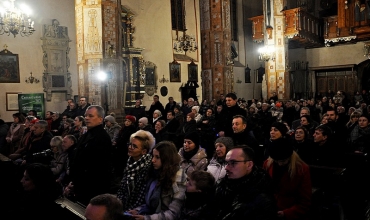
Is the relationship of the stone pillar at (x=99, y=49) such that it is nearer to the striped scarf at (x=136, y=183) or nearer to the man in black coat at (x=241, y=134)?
the man in black coat at (x=241, y=134)

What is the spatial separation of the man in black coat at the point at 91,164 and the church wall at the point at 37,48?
39.6ft

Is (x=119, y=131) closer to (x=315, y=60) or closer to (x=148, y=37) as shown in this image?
(x=148, y=37)

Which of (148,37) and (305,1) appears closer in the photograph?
(148,37)

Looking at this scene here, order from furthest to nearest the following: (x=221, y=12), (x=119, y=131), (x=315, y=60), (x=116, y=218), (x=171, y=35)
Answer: (x=315, y=60), (x=171, y=35), (x=221, y=12), (x=119, y=131), (x=116, y=218)

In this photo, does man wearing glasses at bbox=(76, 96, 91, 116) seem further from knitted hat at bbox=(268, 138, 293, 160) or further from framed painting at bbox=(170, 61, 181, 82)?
framed painting at bbox=(170, 61, 181, 82)

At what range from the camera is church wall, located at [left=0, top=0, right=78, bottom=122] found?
14.4 meters

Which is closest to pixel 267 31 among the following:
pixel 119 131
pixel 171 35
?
pixel 171 35

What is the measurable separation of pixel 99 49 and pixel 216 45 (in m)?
5.51

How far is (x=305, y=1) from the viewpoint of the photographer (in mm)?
21844

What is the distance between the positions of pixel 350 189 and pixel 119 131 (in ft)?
17.1

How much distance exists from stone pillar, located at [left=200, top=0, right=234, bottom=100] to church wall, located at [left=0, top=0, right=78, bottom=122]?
22.4ft

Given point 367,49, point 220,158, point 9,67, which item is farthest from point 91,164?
point 367,49

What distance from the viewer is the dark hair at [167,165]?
315 cm

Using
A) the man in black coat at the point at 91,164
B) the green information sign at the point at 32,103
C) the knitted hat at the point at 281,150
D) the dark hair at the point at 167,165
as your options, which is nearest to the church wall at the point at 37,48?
the green information sign at the point at 32,103
